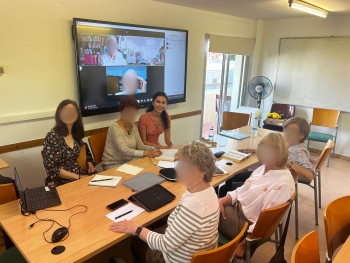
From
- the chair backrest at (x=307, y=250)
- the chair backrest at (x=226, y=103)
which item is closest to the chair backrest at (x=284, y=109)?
the chair backrest at (x=226, y=103)

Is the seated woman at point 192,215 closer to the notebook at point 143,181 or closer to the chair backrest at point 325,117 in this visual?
the notebook at point 143,181

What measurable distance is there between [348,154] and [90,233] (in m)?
4.67

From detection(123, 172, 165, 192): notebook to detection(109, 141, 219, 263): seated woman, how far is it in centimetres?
51

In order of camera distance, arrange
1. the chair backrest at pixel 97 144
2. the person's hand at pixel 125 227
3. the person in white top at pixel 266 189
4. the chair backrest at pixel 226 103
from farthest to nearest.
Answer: the chair backrest at pixel 226 103 → the chair backrest at pixel 97 144 → the person in white top at pixel 266 189 → the person's hand at pixel 125 227

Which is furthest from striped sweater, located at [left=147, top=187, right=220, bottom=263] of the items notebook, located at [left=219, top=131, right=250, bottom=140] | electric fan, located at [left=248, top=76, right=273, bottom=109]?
electric fan, located at [left=248, top=76, right=273, bottom=109]

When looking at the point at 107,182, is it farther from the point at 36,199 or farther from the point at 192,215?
the point at 192,215

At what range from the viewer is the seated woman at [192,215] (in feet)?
4.04

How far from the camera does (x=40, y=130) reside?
2.76 metres

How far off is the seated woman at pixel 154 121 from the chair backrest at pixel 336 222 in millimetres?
1700

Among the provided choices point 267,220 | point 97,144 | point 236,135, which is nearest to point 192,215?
point 267,220

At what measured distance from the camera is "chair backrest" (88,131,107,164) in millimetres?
2570

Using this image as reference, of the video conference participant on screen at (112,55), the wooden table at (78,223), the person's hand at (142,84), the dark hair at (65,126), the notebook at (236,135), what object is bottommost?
the wooden table at (78,223)

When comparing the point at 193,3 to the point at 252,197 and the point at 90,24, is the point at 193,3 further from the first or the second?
the point at 252,197

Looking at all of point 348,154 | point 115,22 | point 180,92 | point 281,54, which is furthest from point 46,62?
point 348,154
